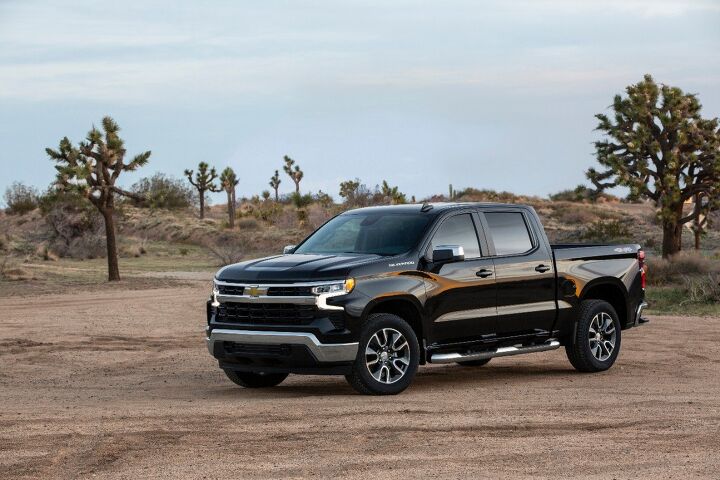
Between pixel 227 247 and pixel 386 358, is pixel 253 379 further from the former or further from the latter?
pixel 227 247

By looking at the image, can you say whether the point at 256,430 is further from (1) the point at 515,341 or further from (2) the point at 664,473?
(1) the point at 515,341

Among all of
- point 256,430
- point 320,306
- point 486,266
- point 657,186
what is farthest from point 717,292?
point 256,430

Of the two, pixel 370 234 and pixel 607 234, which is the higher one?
pixel 370 234

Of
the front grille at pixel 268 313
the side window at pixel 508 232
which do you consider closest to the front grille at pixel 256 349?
the front grille at pixel 268 313

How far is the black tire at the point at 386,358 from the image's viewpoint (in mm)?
12688

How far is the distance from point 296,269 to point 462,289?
1945 millimetres

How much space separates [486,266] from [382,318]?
1704mm

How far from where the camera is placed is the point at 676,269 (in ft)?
106

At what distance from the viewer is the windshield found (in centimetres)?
1357

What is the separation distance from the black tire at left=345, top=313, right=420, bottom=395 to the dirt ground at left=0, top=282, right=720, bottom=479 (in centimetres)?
18

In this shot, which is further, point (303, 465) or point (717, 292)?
point (717, 292)

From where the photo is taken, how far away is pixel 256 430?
35.2 feet

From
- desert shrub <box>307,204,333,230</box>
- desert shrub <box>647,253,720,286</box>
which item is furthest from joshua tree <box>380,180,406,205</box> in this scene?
desert shrub <box>647,253,720,286</box>

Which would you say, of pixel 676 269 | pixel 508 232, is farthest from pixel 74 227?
pixel 508 232
